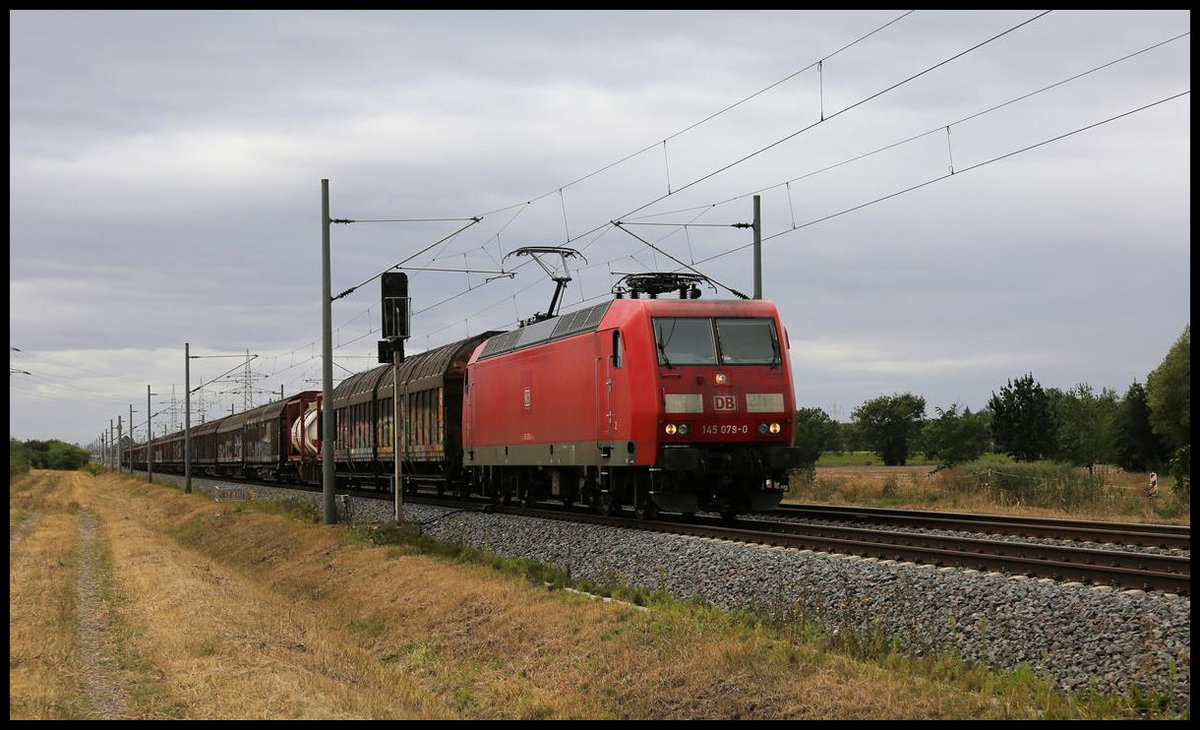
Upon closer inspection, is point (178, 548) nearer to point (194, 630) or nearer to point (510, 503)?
point (510, 503)

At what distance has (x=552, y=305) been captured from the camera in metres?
26.8

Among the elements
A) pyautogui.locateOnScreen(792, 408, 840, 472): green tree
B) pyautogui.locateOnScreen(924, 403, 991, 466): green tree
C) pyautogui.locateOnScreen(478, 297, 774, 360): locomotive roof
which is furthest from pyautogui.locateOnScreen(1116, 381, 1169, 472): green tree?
pyautogui.locateOnScreen(478, 297, 774, 360): locomotive roof

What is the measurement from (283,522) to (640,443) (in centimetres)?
1382

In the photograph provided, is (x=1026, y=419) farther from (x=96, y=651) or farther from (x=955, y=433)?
(x=96, y=651)

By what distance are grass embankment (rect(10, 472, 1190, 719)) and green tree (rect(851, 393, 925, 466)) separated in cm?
10517

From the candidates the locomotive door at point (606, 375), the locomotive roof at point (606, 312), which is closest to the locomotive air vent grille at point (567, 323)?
the locomotive roof at point (606, 312)

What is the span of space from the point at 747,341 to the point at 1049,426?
76.9 metres

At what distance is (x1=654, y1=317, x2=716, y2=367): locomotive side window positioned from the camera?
1967cm

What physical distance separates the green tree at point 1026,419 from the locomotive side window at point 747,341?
242 feet

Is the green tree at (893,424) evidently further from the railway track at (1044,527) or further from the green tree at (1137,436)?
the railway track at (1044,527)

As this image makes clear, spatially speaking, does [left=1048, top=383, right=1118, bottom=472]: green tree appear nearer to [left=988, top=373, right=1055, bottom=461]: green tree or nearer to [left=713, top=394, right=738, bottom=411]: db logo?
[left=988, top=373, right=1055, bottom=461]: green tree

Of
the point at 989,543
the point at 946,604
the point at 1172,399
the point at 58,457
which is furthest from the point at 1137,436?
the point at 58,457

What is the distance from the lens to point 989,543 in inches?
581

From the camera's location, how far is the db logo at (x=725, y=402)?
19.8 m
